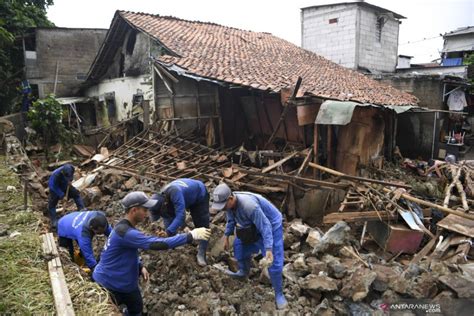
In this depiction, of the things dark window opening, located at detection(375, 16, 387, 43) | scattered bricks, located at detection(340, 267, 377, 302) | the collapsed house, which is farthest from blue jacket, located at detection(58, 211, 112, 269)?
dark window opening, located at detection(375, 16, 387, 43)

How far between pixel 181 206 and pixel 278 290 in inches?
63.0

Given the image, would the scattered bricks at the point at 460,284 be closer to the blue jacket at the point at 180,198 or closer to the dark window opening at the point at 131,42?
the blue jacket at the point at 180,198

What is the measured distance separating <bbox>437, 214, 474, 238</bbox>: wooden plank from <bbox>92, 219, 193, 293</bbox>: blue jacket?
4.74 metres

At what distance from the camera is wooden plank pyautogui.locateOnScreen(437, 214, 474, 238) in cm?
554

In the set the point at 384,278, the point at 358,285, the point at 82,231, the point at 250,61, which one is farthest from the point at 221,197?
the point at 250,61

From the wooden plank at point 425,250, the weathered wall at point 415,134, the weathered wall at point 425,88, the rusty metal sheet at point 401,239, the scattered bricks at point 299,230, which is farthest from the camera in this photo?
the weathered wall at point 425,88

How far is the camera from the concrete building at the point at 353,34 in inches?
731

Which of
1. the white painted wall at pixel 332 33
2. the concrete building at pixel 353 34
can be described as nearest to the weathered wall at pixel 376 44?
the concrete building at pixel 353 34

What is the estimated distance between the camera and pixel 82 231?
12.9 feet

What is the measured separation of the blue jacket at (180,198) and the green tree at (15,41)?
641 inches

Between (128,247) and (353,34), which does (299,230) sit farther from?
(353,34)

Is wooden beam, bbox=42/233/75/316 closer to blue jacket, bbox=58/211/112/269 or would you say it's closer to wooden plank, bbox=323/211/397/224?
blue jacket, bbox=58/211/112/269

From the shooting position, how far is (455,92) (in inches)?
525

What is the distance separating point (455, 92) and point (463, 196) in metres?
7.85
